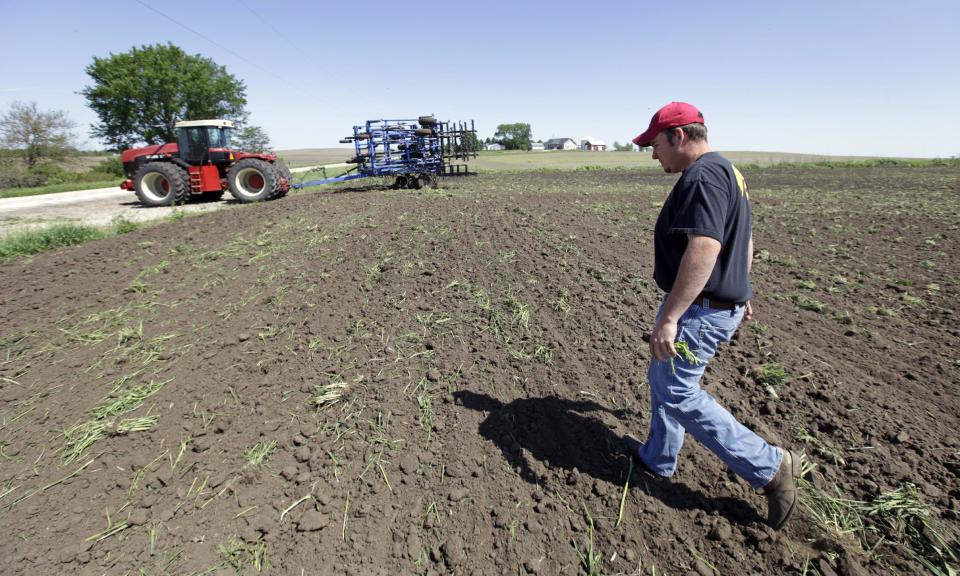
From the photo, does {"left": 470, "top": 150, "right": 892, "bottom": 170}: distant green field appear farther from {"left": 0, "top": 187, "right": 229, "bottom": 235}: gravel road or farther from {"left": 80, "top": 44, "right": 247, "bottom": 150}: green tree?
{"left": 80, "top": 44, "right": 247, "bottom": 150}: green tree

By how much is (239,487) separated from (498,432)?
159cm

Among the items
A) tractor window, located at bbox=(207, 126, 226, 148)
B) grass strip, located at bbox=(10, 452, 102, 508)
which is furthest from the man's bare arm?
tractor window, located at bbox=(207, 126, 226, 148)

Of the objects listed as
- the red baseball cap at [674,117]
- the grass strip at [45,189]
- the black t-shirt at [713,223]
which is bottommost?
the grass strip at [45,189]

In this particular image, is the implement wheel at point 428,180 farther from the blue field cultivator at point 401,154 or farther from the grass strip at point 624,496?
the grass strip at point 624,496

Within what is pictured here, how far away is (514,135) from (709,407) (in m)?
104

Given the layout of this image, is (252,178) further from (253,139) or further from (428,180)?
(253,139)

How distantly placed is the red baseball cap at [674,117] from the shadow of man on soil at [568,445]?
1863mm

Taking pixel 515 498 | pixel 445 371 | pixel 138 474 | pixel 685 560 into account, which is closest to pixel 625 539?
pixel 685 560

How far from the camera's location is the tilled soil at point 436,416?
2.28m

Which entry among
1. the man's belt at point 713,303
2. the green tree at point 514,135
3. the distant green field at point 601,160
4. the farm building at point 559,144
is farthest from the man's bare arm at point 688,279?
the farm building at point 559,144

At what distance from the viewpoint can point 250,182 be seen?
44.6ft

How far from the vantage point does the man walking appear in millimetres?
2006

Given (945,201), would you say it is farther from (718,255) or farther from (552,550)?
(552,550)

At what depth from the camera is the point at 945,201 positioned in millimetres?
11734
